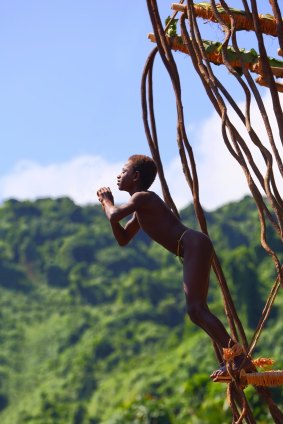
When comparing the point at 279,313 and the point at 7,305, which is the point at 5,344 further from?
the point at 279,313

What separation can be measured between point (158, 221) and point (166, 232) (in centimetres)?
3

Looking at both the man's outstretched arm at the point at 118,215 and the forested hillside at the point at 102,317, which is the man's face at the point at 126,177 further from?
the forested hillside at the point at 102,317

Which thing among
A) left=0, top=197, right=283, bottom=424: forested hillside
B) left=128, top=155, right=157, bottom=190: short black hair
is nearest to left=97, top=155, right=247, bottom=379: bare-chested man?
left=128, top=155, right=157, bottom=190: short black hair

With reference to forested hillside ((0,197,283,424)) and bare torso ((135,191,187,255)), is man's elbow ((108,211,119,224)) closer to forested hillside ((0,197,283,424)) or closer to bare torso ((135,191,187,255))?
bare torso ((135,191,187,255))

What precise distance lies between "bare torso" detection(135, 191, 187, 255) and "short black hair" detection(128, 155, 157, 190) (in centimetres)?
7

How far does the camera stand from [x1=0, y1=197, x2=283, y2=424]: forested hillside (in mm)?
33312

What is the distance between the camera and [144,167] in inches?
119

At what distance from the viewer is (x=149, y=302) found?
154 feet

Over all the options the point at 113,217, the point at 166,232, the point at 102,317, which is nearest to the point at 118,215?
the point at 113,217

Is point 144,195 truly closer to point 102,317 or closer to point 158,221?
point 158,221

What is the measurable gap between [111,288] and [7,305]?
14.6 feet

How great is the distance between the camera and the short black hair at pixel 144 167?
3.04 metres

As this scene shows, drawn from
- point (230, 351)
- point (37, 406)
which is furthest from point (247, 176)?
point (37, 406)

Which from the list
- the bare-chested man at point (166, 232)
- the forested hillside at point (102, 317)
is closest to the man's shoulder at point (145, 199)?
the bare-chested man at point (166, 232)
